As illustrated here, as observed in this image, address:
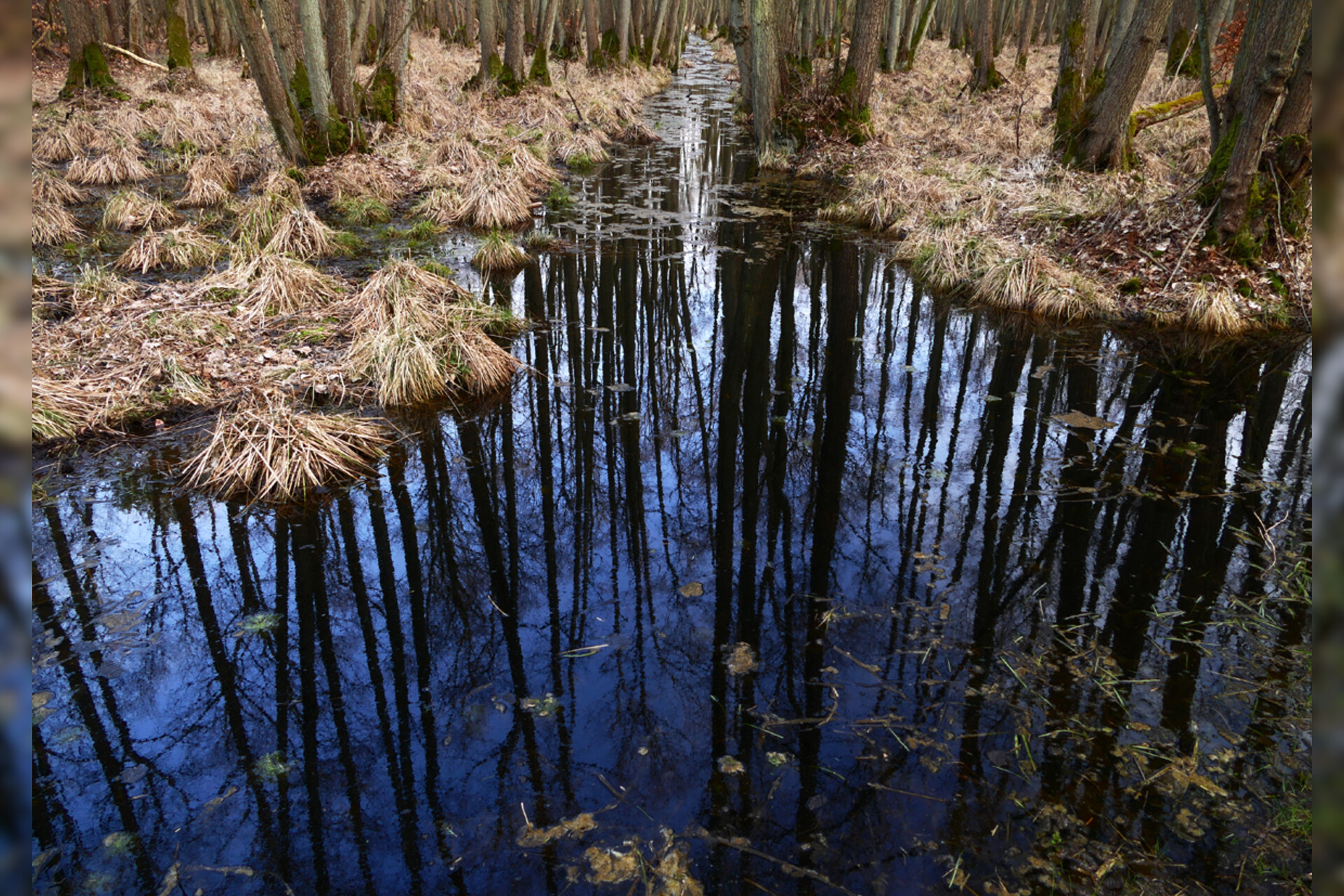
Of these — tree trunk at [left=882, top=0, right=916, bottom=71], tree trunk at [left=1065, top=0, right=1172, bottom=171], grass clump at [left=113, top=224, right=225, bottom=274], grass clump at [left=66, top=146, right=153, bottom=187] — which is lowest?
grass clump at [left=113, top=224, right=225, bottom=274]

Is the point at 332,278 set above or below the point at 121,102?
below

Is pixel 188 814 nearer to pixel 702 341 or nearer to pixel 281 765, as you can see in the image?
pixel 281 765

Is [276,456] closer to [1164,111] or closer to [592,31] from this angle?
[1164,111]

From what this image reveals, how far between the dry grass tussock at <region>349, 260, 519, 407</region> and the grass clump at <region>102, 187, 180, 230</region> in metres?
5.11

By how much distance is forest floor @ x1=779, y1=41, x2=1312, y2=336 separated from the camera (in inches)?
329

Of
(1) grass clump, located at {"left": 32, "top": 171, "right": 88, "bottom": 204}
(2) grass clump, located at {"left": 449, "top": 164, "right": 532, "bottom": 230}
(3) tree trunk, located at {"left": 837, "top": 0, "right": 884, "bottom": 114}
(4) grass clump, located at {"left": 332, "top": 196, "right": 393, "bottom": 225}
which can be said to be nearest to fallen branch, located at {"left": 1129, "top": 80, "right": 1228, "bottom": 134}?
(3) tree trunk, located at {"left": 837, "top": 0, "right": 884, "bottom": 114}

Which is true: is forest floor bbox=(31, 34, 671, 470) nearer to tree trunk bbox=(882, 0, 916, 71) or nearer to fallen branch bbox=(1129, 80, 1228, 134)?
fallen branch bbox=(1129, 80, 1228, 134)

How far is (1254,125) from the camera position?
8.09 m

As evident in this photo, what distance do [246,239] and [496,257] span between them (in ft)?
9.14

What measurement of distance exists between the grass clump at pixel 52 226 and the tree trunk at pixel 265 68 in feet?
10.4

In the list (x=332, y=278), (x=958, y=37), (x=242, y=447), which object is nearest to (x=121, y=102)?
(x=332, y=278)

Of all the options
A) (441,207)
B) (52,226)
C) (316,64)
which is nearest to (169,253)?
(52,226)

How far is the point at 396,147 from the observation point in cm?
1421

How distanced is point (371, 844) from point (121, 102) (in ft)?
64.2
